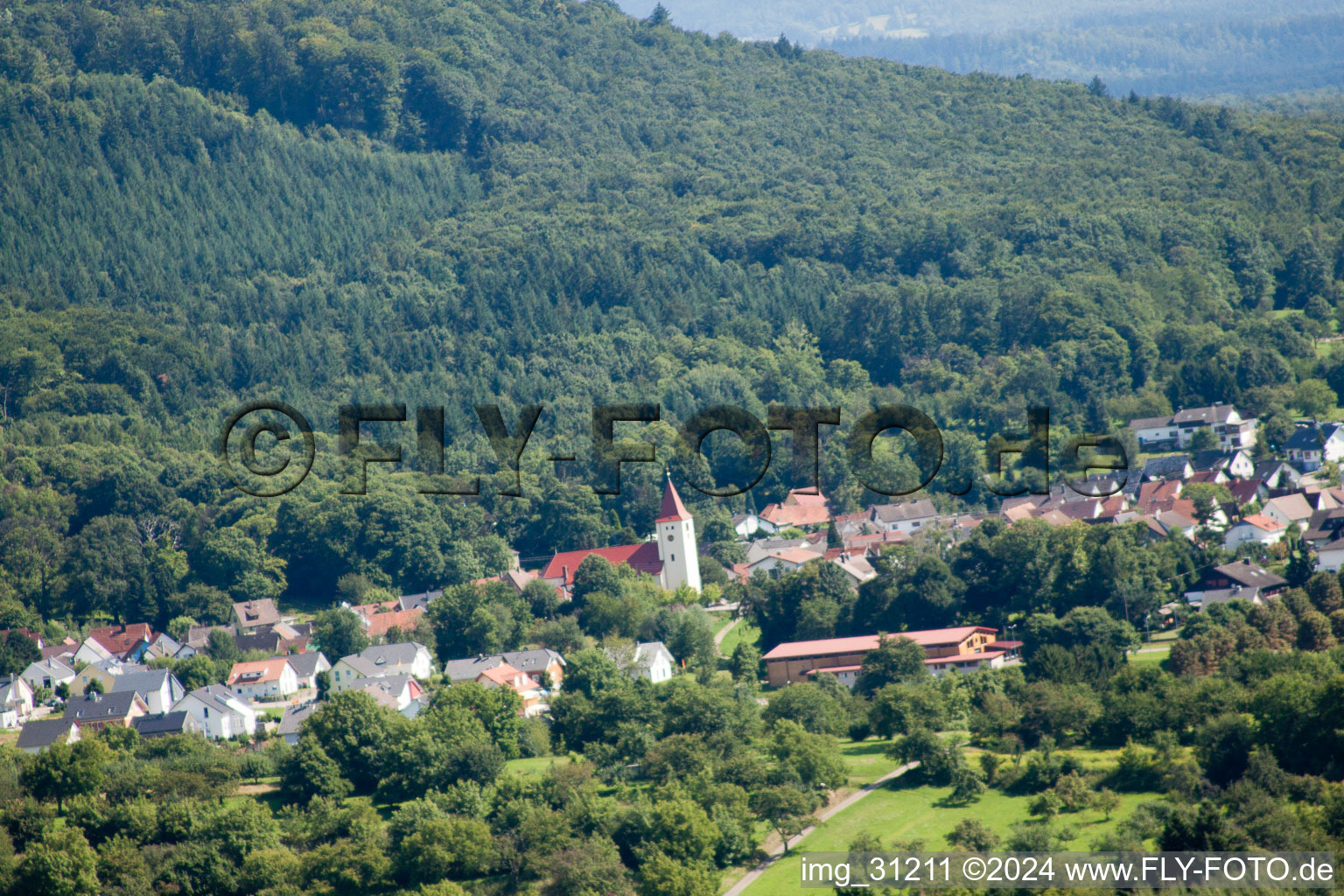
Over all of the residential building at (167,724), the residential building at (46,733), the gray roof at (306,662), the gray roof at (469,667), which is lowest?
the gray roof at (306,662)

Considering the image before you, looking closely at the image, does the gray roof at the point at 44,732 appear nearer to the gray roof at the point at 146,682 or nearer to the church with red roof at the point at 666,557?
the gray roof at the point at 146,682

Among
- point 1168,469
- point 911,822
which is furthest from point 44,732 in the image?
point 1168,469

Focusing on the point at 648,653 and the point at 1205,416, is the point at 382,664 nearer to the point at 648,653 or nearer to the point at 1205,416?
the point at 648,653

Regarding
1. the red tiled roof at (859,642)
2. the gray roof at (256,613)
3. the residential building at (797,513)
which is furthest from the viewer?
the residential building at (797,513)

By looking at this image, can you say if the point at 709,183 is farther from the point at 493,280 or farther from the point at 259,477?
the point at 259,477

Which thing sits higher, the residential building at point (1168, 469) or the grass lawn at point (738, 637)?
the residential building at point (1168, 469)

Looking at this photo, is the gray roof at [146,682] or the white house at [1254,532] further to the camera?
the white house at [1254,532]

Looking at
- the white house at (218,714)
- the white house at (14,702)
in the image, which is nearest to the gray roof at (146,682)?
the white house at (218,714)
